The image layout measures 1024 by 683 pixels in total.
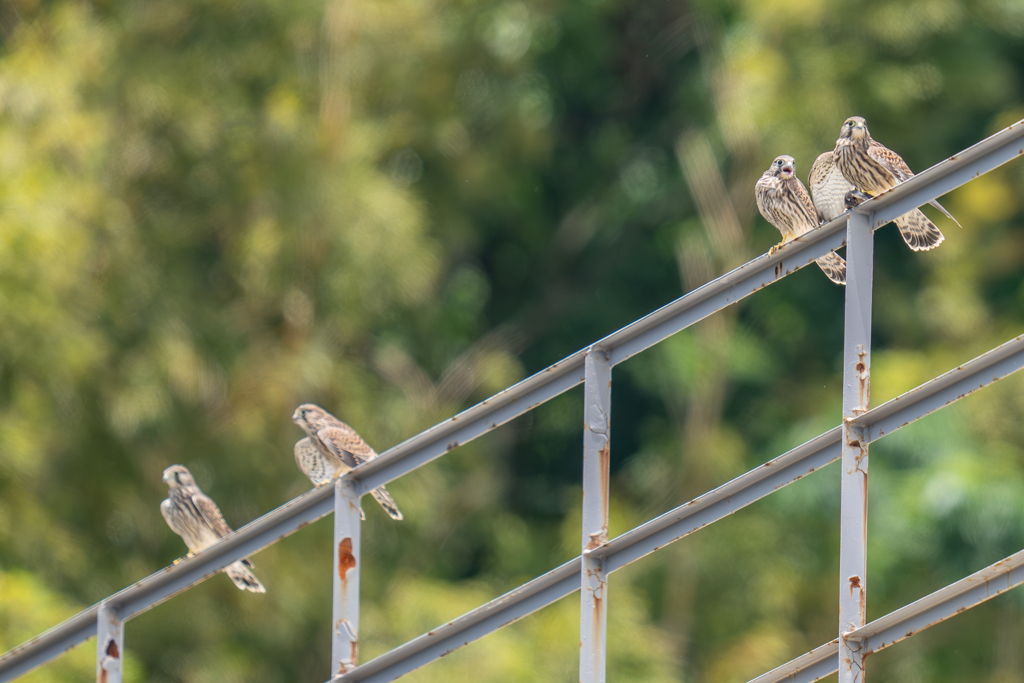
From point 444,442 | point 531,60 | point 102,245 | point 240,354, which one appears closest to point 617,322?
point 531,60

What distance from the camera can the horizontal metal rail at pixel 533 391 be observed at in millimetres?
3369

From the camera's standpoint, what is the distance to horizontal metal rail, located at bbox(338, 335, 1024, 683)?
3.32 meters

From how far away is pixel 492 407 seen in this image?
12.7 ft

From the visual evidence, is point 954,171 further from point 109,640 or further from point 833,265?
point 109,640

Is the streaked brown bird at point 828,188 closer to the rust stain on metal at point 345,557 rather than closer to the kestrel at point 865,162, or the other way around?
the kestrel at point 865,162

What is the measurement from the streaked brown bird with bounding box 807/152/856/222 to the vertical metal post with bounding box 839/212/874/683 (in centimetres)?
108

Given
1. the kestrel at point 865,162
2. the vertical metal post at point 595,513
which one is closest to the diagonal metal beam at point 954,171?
A: the vertical metal post at point 595,513

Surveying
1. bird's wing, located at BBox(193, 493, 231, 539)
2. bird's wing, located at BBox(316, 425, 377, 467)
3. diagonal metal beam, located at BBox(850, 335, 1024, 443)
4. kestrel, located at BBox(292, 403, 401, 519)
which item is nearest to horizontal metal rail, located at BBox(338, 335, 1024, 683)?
diagonal metal beam, located at BBox(850, 335, 1024, 443)

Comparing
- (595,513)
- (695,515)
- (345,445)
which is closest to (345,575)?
(595,513)

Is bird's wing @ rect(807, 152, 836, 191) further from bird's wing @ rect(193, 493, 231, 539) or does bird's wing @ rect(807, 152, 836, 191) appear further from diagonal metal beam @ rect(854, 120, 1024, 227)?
bird's wing @ rect(193, 493, 231, 539)

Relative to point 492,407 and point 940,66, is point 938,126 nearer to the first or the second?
point 940,66

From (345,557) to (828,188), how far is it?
6.56 feet

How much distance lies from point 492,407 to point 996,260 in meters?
8.94

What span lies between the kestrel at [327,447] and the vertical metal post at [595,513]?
7.63ft
